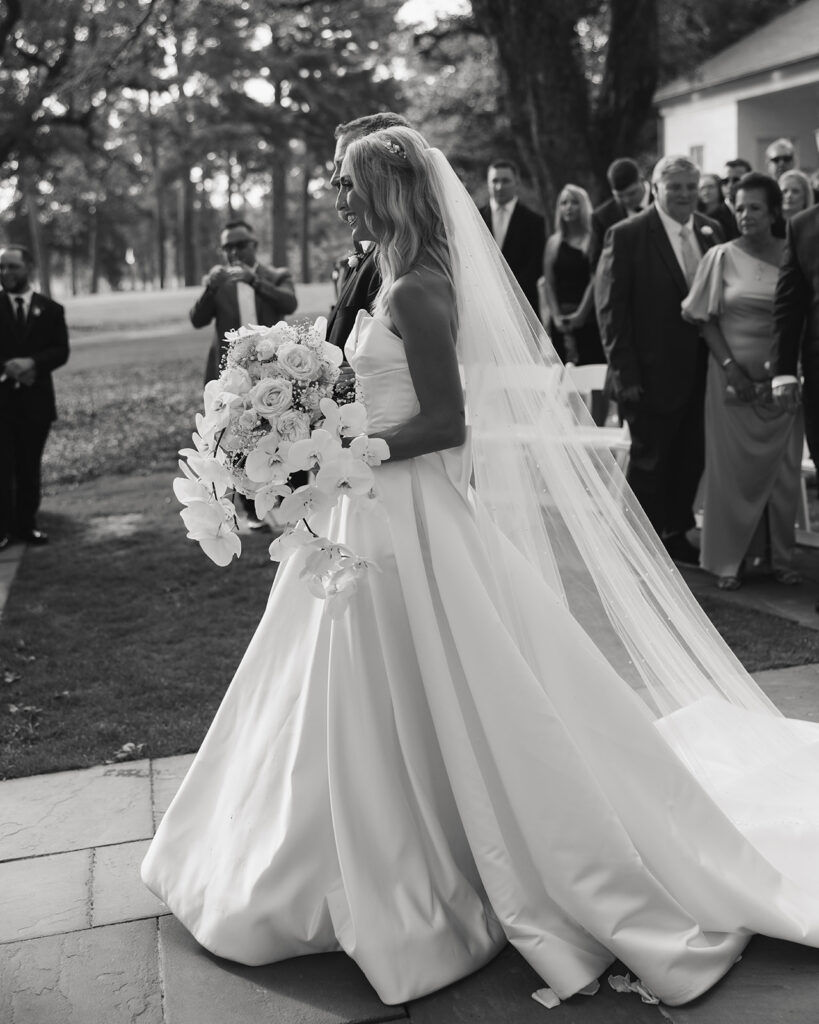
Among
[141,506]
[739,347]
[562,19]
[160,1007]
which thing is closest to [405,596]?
[160,1007]

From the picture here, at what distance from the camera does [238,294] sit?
29.1ft

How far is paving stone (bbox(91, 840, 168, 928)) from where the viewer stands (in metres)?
3.57

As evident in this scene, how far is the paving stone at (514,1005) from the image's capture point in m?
2.98

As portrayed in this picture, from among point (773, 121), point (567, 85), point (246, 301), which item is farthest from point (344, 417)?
point (773, 121)

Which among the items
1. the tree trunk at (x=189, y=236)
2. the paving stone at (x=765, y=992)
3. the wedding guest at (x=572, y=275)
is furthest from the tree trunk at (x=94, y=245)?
the paving stone at (x=765, y=992)

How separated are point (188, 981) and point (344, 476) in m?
1.41

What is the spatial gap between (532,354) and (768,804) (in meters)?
1.63

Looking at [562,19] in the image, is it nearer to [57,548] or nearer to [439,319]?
[57,548]

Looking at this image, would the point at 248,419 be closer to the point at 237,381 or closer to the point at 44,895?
the point at 237,381

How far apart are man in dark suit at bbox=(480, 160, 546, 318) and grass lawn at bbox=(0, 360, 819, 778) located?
10.2 feet

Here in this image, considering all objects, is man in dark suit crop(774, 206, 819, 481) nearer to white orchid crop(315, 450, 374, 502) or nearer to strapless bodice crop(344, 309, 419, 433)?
strapless bodice crop(344, 309, 419, 433)

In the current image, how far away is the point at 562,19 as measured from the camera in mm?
14203

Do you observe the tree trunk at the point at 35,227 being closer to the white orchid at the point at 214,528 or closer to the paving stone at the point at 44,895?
the paving stone at the point at 44,895

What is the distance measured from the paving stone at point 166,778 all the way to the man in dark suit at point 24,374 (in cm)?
484
